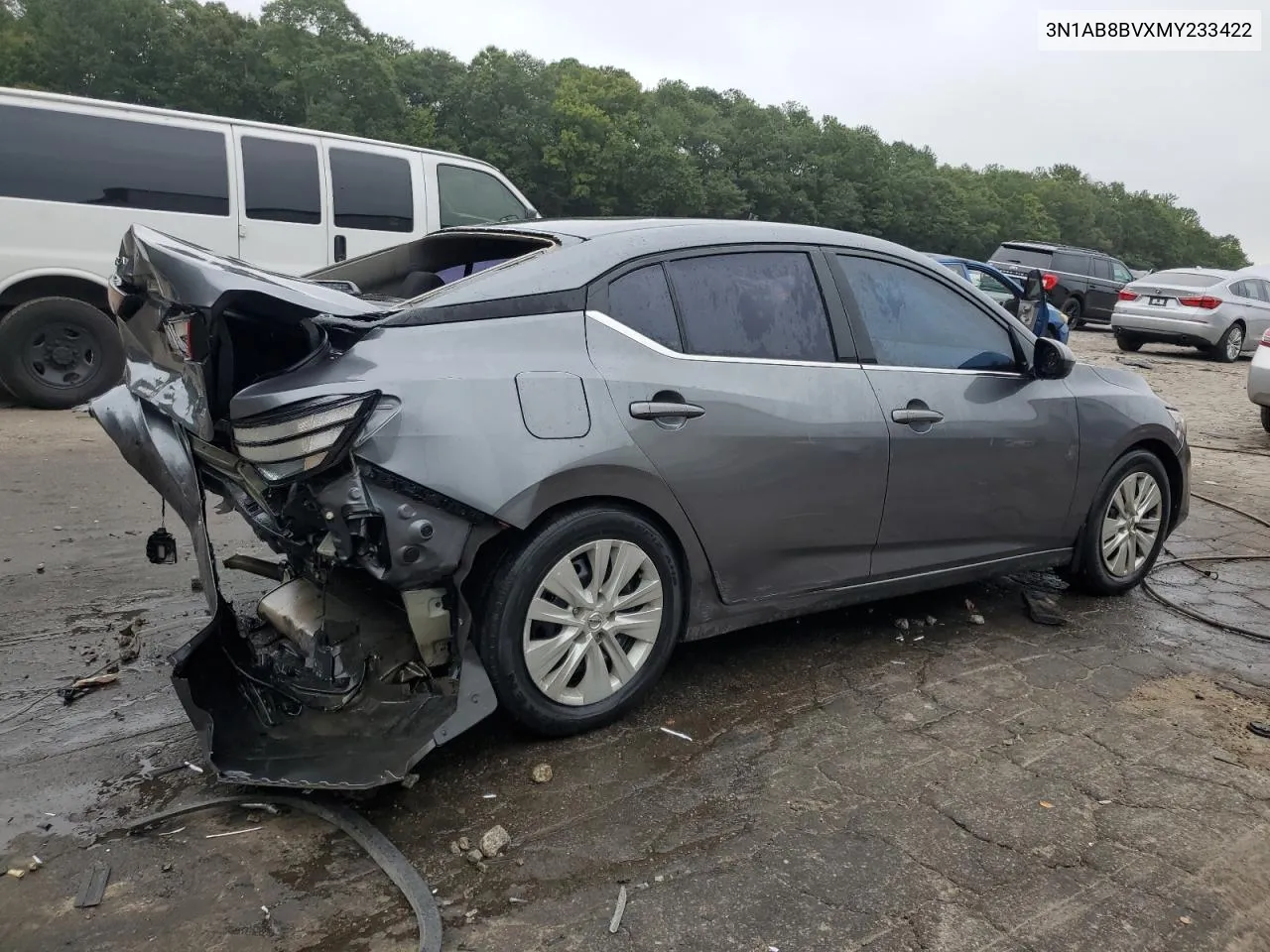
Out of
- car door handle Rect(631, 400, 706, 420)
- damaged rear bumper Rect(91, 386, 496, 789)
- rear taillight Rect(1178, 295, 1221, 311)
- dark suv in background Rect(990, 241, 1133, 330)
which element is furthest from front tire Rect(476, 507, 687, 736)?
dark suv in background Rect(990, 241, 1133, 330)

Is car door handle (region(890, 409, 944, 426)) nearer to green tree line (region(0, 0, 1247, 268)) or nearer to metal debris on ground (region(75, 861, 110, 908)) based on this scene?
metal debris on ground (region(75, 861, 110, 908))

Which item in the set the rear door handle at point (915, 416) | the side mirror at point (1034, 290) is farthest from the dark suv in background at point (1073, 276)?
the rear door handle at point (915, 416)

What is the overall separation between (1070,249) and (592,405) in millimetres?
22648

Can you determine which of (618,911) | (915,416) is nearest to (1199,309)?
(915,416)

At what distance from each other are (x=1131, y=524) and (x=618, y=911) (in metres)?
3.54

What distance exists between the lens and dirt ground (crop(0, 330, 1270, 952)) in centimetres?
238

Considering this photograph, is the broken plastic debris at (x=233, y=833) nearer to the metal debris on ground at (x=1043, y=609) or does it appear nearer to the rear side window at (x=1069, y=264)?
the metal debris on ground at (x=1043, y=609)

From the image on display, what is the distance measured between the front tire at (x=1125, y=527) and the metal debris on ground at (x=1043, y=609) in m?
0.17

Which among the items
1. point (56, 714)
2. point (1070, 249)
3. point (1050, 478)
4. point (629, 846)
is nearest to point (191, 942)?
point (629, 846)

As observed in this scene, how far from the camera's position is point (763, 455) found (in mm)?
3449

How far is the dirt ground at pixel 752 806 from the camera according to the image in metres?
2.38

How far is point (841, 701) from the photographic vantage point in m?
3.62

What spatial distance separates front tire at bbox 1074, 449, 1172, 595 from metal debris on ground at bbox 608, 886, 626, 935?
314 centimetres

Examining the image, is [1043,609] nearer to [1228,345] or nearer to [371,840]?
[371,840]
